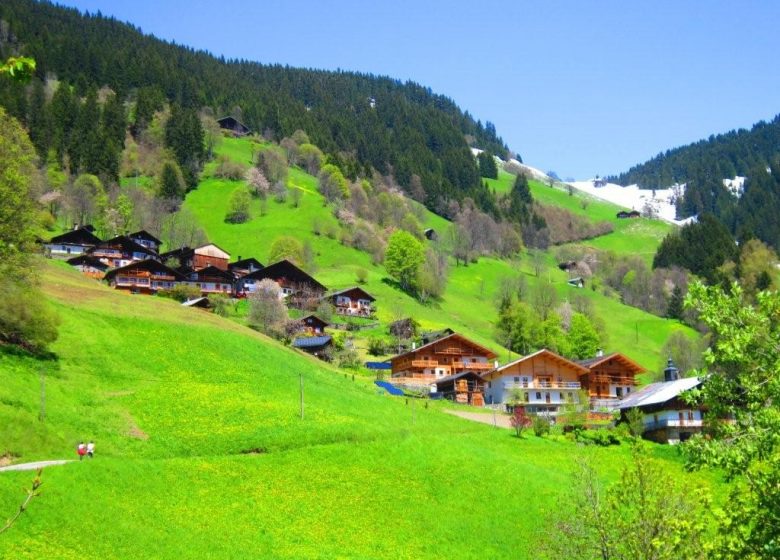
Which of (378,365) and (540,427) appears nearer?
(540,427)

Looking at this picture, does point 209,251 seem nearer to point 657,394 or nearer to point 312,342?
point 312,342

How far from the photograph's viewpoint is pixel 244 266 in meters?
138

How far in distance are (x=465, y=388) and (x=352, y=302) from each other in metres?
39.8

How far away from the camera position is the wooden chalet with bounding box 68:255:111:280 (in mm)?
126375

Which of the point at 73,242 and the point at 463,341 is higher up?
the point at 73,242

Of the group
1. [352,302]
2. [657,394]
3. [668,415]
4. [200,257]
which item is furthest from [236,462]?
[200,257]

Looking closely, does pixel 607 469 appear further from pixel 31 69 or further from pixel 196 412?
pixel 31 69

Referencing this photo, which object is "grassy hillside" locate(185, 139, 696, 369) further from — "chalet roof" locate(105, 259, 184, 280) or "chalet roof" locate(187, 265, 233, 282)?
"chalet roof" locate(105, 259, 184, 280)

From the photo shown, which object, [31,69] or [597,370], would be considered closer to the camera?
[31,69]

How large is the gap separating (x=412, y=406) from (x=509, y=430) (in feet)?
29.8

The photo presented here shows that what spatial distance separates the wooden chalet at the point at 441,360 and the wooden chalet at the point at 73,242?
214 feet

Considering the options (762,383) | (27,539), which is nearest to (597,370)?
(27,539)

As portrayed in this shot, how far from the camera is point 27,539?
29.4 metres

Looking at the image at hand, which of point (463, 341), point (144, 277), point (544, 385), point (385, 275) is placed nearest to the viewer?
point (544, 385)
